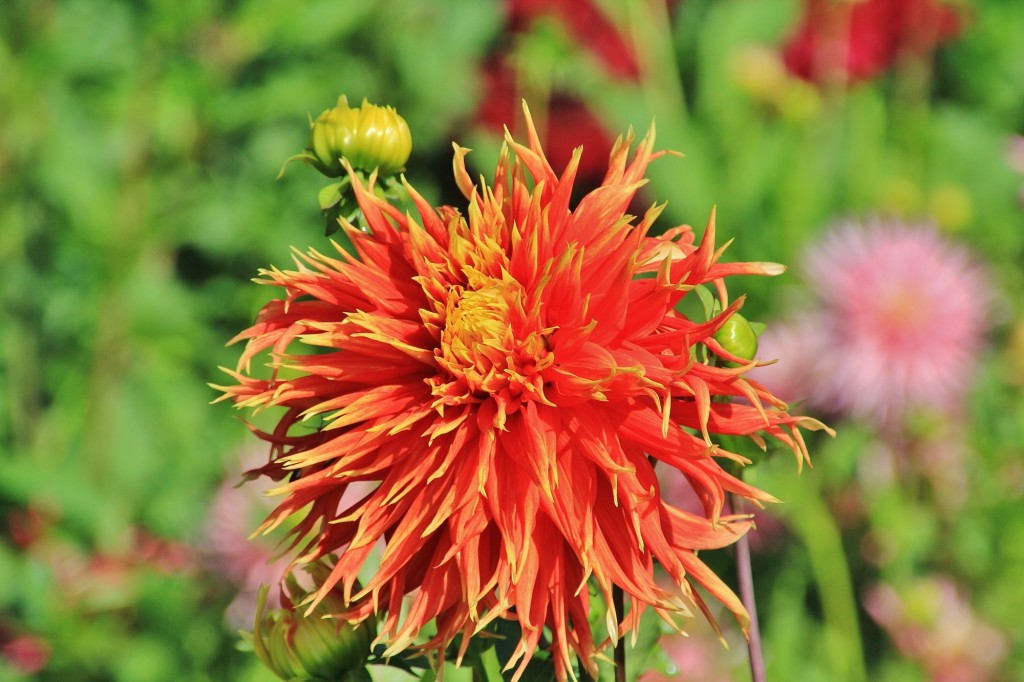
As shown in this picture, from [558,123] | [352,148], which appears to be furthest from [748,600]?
[558,123]

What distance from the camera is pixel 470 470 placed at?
25.1 inches

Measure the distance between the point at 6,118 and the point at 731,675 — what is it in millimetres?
1558

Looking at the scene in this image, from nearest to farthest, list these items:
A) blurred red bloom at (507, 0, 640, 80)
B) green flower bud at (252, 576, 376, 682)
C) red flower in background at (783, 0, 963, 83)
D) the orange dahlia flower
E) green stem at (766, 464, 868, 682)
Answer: the orange dahlia flower < green flower bud at (252, 576, 376, 682) < green stem at (766, 464, 868, 682) < red flower in background at (783, 0, 963, 83) < blurred red bloom at (507, 0, 640, 80)

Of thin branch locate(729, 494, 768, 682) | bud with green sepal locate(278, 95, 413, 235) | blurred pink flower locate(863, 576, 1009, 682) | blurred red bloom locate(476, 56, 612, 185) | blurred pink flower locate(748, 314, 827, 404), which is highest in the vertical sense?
bud with green sepal locate(278, 95, 413, 235)

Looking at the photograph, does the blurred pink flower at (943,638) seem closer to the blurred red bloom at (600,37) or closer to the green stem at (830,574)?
the green stem at (830,574)

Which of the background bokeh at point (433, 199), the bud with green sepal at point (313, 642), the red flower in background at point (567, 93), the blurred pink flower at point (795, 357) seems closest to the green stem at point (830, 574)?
the background bokeh at point (433, 199)

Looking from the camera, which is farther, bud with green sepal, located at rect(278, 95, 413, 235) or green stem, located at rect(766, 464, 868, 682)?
green stem, located at rect(766, 464, 868, 682)

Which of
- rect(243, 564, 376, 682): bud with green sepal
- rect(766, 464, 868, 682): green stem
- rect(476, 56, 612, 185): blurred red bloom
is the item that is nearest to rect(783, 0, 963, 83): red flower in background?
rect(476, 56, 612, 185): blurred red bloom

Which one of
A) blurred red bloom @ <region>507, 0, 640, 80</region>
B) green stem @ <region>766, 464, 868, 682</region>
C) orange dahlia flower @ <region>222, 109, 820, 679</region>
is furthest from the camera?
blurred red bloom @ <region>507, 0, 640, 80</region>

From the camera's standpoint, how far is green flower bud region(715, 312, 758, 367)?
676 mm

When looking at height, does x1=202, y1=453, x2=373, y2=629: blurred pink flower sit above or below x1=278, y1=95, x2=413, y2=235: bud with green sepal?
below

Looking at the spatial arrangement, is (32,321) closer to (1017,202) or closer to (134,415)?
(134,415)

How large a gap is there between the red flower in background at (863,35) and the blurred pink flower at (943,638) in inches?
42.2

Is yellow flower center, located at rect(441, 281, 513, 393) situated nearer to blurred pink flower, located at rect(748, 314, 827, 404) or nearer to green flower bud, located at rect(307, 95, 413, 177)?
green flower bud, located at rect(307, 95, 413, 177)
